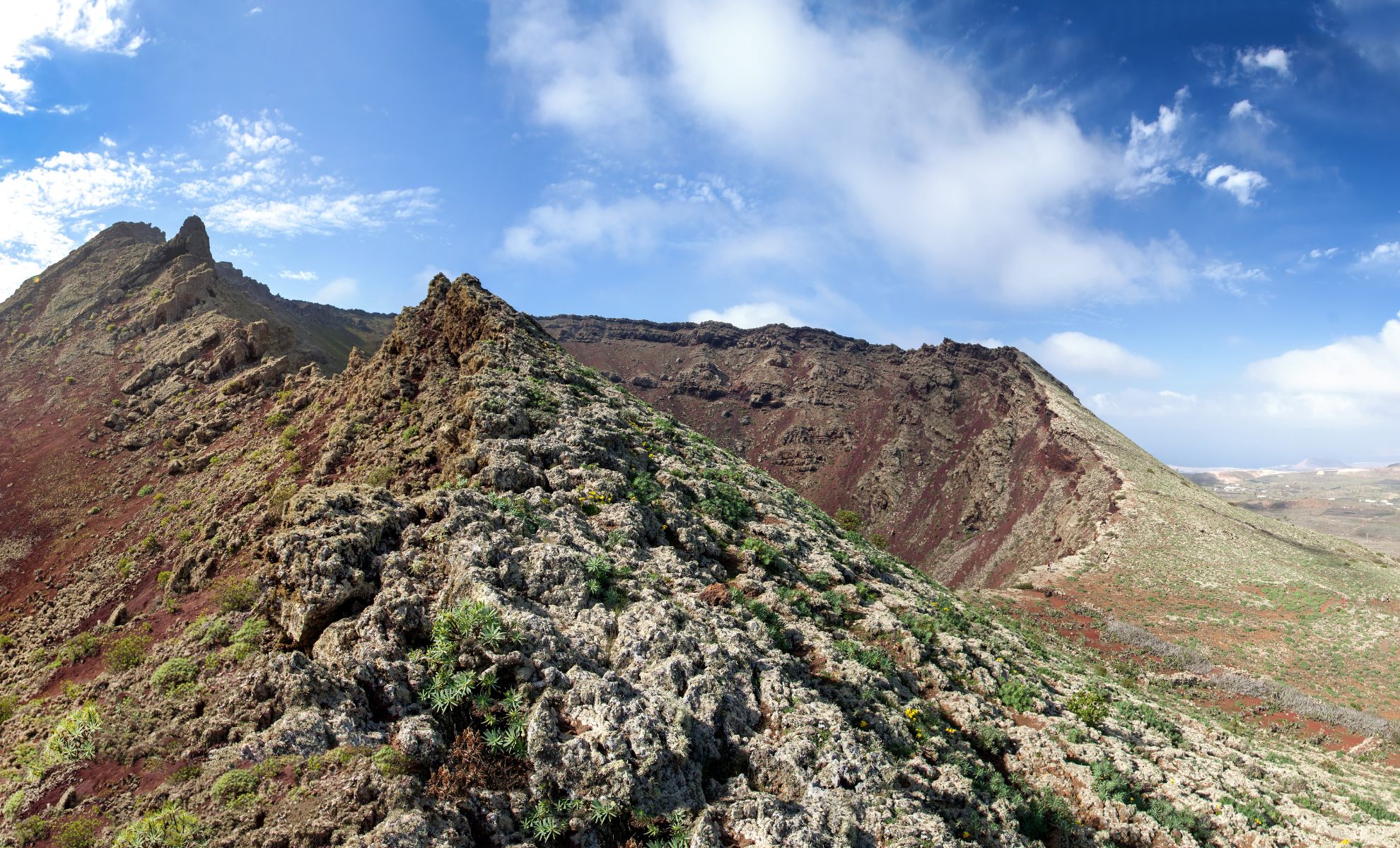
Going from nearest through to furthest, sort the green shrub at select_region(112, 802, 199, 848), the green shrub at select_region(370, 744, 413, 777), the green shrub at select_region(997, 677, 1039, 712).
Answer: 1. the green shrub at select_region(112, 802, 199, 848)
2. the green shrub at select_region(370, 744, 413, 777)
3. the green shrub at select_region(997, 677, 1039, 712)

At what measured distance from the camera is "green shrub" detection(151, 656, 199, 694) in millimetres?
8383

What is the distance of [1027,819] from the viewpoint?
9.05 metres

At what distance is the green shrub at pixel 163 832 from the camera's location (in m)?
5.89

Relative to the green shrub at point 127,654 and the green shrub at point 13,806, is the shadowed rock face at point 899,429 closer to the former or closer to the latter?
the green shrub at point 127,654

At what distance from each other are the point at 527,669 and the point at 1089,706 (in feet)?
42.5

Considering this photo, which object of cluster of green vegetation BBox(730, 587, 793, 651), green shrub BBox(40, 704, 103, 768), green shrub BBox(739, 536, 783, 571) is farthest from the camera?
green shrub BBox(739, 536, 783, 571)

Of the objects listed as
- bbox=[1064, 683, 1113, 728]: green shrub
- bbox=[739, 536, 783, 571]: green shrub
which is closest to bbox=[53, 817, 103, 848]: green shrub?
bbox=[739, 536, 783, 571]: green shrub

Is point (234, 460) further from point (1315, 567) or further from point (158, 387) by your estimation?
point (1315, 567)

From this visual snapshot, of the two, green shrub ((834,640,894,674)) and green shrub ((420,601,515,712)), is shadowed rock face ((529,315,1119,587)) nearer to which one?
green shrub ((834,640,894,674))

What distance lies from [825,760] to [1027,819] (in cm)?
391

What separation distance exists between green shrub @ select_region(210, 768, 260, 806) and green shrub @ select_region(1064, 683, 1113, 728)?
48.8 feet

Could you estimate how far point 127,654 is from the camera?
9828mm

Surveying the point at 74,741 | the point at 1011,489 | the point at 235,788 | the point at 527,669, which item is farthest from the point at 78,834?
the point at 1011,489

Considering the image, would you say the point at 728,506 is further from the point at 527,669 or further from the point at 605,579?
the point at 527,669
